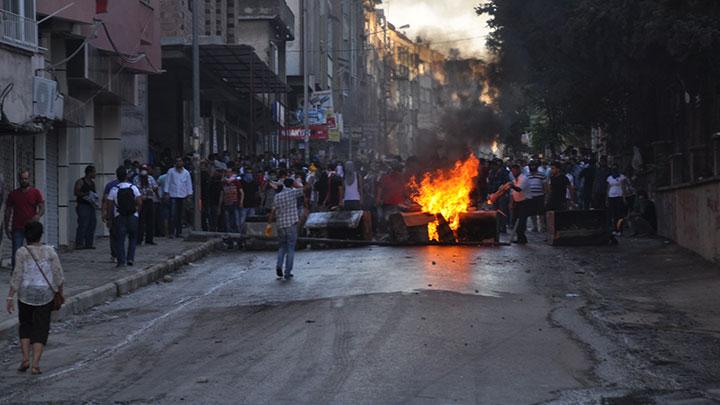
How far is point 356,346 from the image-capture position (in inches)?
416

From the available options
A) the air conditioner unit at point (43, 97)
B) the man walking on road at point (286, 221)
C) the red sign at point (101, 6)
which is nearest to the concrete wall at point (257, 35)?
the red sign at point (101, 6)

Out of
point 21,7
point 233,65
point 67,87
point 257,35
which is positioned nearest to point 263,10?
point 257,35

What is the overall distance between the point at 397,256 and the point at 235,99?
26359 millimetres

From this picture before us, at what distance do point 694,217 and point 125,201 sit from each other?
10.00 m

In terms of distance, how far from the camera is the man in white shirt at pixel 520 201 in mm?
24661

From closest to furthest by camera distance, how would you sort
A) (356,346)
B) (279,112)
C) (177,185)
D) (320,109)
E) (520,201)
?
(356,346)
(520,201)
(177,185)
(279,112)
(320,109)

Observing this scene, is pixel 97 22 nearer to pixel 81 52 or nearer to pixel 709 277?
pixel 81 52

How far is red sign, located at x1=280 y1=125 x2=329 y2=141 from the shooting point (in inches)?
2254

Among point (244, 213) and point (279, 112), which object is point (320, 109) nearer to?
point (279, 112)

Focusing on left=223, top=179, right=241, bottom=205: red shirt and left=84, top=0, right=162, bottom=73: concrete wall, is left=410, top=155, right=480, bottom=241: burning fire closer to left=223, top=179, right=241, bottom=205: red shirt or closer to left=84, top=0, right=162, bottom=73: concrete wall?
left=223, top=179, right=241, bottom=205: red shirt

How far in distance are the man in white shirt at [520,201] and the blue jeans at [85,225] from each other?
8.69 m

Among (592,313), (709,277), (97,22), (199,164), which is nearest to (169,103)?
(199,164)

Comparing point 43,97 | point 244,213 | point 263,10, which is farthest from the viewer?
point 263,10

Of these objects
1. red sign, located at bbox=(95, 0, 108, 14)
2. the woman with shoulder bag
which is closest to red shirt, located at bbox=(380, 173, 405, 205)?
red sign, located at bbox=(95, 0, 108, 14)
